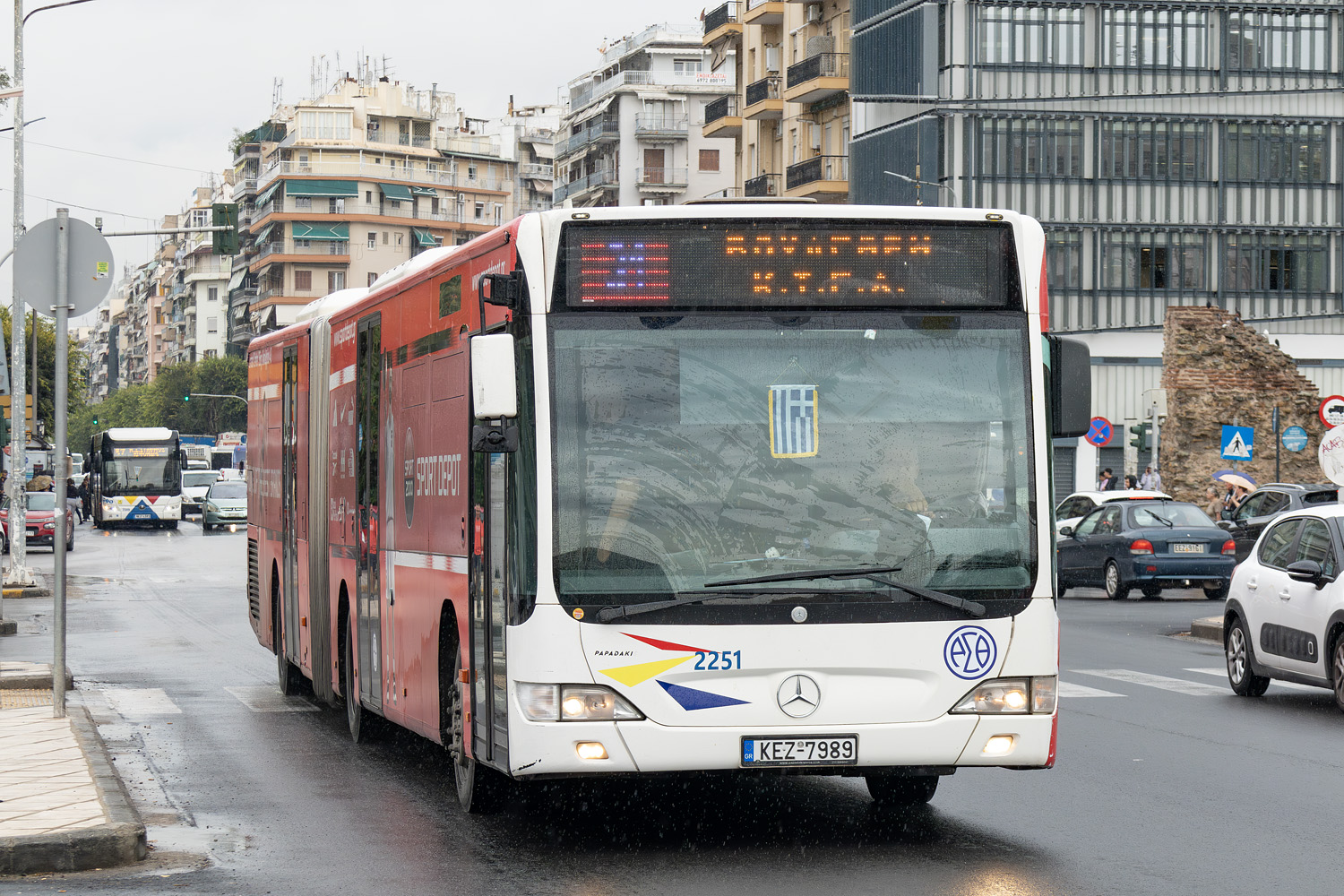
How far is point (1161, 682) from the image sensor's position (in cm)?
1770

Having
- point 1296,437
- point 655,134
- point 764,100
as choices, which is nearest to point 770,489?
point 1296,437

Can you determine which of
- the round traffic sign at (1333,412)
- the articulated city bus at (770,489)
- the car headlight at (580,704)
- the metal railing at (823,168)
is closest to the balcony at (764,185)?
the metal railing at (823,168)

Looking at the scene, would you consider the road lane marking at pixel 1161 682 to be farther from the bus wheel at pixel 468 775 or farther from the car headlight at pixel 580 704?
the car headlight at pixel 580 704

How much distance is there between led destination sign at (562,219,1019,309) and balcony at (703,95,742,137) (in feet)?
242

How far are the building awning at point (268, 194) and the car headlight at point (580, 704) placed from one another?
13894 cm

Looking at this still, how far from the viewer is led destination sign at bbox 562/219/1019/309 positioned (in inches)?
335

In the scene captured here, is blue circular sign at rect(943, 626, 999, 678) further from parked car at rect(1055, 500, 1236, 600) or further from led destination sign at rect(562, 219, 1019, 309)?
parked car at rect(1055, 500, 1236, 600)

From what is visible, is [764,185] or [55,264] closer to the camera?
[55,264]

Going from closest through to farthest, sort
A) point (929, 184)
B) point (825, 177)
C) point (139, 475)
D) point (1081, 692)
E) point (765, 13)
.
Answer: point (1081, 692)
point (929, 184)
point (139, 475)
point (825, 177)
point (765, 13)

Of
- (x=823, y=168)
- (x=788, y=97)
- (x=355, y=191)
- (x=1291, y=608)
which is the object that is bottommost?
(x=1291, y=608)

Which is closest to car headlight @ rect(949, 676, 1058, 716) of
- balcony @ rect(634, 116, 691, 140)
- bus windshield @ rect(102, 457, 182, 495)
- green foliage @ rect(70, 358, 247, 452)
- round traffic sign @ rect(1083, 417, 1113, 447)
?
round traffic sign @ rect(1083, 417, 1113, 447)

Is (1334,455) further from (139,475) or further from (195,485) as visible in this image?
(195,485)

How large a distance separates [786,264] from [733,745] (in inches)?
78.1

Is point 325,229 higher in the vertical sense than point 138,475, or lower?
higher
